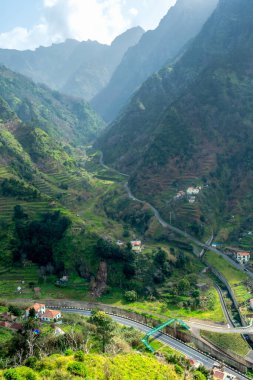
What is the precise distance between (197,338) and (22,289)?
3563cm

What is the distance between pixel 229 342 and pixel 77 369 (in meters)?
38.3

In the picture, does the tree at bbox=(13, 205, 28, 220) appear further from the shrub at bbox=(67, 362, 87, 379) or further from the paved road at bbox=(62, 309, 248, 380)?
the shrub at bbox=(67, 362, 87, 379)

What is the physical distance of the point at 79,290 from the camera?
266 ft

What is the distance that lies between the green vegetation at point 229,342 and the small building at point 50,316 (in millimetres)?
24355

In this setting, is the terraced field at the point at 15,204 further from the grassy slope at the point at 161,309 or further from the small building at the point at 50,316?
the small building at the point at 50,316

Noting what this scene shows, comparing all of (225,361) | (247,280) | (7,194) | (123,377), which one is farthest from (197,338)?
(7,194)

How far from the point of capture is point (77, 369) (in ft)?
111

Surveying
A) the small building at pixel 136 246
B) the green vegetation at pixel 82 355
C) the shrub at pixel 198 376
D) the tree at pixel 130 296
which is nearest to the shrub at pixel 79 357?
the green vegetation at pixel 82 355

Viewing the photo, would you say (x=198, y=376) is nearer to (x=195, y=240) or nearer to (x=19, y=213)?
(x=195, y=240)

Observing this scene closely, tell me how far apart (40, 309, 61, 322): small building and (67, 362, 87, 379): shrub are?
113ft

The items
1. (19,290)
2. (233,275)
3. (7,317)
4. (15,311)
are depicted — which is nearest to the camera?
(7,317)

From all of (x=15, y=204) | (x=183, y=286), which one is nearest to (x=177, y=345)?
(x=183, y=286)

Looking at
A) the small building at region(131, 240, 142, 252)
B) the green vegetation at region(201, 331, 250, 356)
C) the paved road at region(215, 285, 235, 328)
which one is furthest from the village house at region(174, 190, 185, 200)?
the green vegetation at region(201, 331, 250, 356)

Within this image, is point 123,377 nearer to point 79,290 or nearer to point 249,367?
point 249,367
